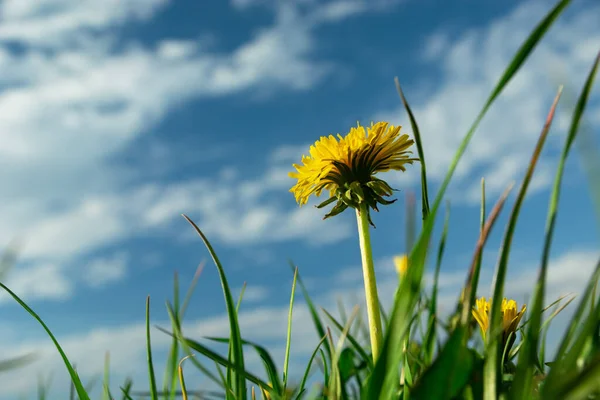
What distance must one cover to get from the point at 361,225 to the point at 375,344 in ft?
1.46

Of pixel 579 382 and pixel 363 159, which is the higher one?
pixel 363 159

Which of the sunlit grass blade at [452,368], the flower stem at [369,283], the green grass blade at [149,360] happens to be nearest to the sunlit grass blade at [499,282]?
the sunlit grass blade at [452,368]

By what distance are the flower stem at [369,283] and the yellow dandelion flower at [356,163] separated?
95 mm

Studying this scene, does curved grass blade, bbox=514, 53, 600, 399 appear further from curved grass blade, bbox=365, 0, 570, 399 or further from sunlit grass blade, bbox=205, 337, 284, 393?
sunlit grass blade, bbox=205, 337, 284, 393

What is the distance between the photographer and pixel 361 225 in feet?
6.48

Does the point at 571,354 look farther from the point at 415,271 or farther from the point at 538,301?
the point at 415,271

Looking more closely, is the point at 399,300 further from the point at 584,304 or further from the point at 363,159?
the point at 363,159

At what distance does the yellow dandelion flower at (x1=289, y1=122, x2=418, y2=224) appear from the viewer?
81.3 inches

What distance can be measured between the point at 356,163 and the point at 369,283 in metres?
0.50

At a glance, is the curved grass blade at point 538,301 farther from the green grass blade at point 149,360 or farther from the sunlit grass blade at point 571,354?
the green grass blade at point 149,360

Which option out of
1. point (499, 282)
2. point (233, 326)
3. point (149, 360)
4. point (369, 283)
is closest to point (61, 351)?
point (149, 360)

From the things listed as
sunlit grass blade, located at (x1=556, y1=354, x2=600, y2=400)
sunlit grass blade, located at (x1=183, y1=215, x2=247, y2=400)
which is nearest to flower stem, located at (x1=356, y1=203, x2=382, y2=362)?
sunlit grass blade, located at (x1=183, y1=215, x2=247, y2=400)

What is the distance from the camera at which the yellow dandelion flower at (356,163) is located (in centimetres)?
206

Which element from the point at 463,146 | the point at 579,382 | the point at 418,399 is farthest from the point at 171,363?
the point at 579,382
